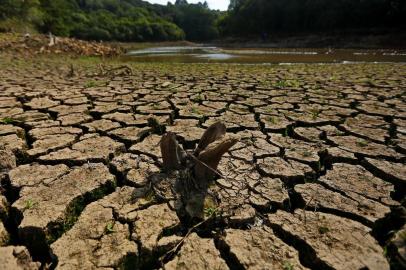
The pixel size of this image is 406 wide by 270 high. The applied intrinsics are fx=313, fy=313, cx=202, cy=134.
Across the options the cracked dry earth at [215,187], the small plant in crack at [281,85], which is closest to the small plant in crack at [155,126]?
the cracked dry earth at [215,187]

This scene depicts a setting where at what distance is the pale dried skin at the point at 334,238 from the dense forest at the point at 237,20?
81.4 feet

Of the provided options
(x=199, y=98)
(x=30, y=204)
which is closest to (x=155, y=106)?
(x=199, y=98)

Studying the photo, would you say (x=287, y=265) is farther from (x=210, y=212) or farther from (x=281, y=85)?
(x=281, y=85)

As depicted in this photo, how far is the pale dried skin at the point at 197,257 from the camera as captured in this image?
131 centimetres

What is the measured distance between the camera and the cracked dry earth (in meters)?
1.37

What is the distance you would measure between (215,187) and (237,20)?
50.8 m

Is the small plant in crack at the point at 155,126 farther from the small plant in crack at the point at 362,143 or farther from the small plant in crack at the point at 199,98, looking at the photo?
the small plant in crack at the point at 362,143

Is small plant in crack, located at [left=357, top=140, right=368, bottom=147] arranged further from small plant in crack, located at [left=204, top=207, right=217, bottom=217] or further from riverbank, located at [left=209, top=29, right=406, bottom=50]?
riverbank, located at [left=209, top=29, right=406, bottom=50]

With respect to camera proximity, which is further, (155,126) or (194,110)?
(194,110)

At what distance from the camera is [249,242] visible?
1431 mm

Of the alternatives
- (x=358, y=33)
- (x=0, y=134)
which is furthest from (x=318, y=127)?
(x=358, y=33)

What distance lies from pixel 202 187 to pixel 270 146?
2.88 ft

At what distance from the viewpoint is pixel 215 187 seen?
182cm

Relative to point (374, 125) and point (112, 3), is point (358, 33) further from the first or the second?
point (112, 3)
